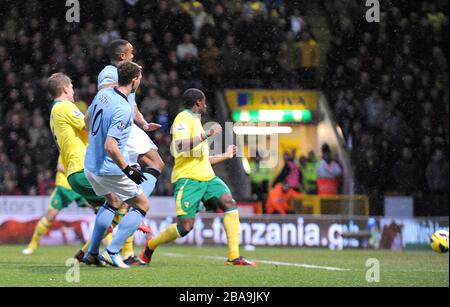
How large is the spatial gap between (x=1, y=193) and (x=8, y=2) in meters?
2.84

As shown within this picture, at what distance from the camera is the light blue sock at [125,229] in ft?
29.4

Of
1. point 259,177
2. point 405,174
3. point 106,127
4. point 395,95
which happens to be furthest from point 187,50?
point 106,127

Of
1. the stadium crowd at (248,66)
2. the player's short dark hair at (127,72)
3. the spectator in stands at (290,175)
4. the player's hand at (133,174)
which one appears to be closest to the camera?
the player's hand at (133,174)

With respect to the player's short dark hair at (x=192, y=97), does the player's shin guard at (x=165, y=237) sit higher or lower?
lower

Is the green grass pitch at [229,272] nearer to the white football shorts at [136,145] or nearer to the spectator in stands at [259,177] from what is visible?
the white football shorts at [136,145]

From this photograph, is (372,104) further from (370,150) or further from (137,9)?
(137,9)

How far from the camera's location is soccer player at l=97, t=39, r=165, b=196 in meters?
9.12

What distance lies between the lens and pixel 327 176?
54.9 feet

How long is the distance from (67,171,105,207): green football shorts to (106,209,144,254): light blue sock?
431 mm

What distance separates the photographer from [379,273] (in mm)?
9234

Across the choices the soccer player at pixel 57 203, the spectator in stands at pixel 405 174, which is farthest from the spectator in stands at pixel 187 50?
the soccer player at pixel 57 203

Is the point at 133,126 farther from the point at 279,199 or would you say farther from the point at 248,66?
the point at 248,66

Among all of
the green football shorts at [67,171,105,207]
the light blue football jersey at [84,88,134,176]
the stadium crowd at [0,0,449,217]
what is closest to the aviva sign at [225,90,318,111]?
the stadium crowd at [0,0,449,217]

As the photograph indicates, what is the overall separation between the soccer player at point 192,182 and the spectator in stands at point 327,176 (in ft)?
22.3
